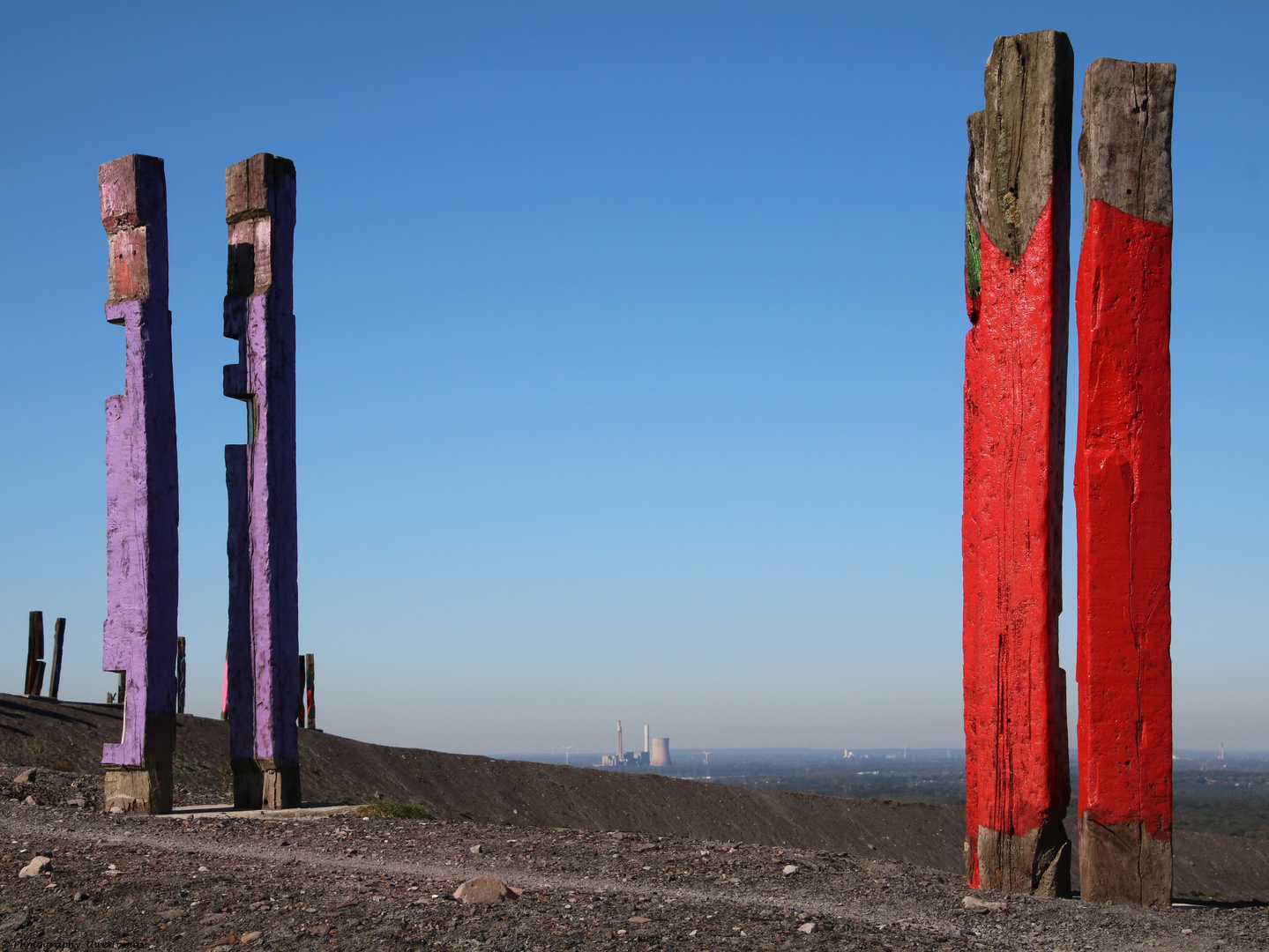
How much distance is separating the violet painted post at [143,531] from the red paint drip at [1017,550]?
242 inches

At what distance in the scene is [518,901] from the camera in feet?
18.9

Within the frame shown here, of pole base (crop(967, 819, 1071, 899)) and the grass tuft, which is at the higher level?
pole base (crop(967, 819, 1071, 899))

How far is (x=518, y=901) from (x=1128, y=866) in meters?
3.23

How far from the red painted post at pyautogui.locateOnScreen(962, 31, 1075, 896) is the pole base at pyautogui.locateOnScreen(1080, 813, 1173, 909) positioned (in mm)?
171

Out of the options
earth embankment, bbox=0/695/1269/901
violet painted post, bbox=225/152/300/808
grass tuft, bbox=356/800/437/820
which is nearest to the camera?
grass tuft, bbox=356/800/437/820

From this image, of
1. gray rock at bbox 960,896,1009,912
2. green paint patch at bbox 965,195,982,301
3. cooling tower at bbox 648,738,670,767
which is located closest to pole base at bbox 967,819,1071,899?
gray rock at bbox 960,896,1009,912

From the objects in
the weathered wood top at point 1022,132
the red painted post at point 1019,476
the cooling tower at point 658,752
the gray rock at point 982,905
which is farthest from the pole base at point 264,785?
the cooling tower at point 658,752

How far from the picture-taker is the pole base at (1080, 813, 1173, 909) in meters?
6.48

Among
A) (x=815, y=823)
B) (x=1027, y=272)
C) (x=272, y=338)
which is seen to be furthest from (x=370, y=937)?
(x=815, y=823)

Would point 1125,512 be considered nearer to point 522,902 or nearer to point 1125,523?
point 1125,523

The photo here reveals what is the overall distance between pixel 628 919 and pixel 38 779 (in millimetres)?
7675

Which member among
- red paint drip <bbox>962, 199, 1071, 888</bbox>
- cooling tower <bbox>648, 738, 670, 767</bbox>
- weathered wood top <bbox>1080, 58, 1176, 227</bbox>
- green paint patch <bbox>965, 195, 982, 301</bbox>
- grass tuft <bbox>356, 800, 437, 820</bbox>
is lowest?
cooling tower <bbox>648, 738, 670, 767</bbox>

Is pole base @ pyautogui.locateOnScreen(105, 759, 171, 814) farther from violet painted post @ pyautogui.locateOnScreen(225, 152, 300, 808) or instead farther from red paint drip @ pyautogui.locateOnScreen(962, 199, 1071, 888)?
red paint drip @ pyautogui.locateOnScreen(962, 199, 1071, 888)

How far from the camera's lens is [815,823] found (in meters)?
23.4
